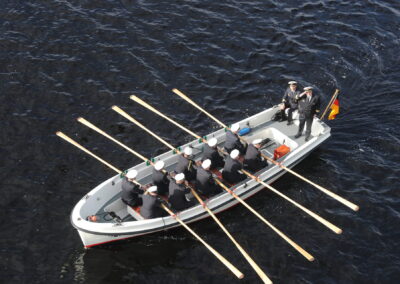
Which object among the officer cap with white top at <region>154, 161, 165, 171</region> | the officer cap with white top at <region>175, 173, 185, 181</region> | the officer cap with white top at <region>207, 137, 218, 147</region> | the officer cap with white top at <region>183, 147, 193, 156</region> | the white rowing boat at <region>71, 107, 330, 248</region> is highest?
the officer cap with white top at <region>207, 137, 218, 147</region>

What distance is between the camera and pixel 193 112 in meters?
30.4

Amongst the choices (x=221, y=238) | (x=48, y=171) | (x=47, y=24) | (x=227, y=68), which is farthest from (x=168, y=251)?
(x=47, y=24)

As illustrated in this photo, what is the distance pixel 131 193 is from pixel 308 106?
34.3 ft

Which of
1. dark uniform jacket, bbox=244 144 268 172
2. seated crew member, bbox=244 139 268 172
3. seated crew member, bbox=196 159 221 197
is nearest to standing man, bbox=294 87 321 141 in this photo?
seated crew member, bbox=244 139 268 172

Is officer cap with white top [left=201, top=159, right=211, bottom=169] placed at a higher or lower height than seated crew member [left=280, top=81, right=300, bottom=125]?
lower

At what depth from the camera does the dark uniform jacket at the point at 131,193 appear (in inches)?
883

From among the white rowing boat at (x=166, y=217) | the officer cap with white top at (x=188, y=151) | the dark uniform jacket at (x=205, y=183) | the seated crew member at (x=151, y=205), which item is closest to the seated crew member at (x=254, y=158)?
the white rowing boat at (x=166, y=217)

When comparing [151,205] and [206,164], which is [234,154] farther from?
[151,205]

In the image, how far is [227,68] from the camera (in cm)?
3309

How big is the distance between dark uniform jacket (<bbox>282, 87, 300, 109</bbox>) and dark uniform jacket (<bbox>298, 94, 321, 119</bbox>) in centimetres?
75

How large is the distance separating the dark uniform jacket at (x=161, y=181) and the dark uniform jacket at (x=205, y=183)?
1.52 meters

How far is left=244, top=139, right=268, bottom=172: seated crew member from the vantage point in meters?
24.7

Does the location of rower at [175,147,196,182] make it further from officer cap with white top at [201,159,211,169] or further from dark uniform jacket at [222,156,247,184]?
dark uniform jacket at [222,156,247,184]

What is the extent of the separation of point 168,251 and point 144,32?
60.1 ft
